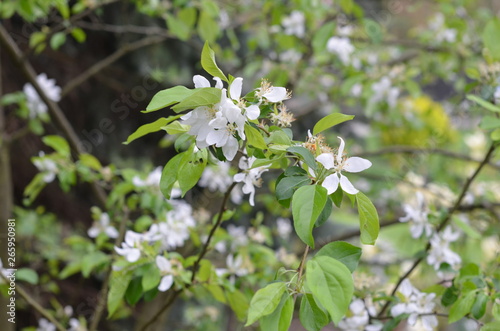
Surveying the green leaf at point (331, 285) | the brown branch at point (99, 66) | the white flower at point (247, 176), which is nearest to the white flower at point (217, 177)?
the brown branch at point (99, 66)

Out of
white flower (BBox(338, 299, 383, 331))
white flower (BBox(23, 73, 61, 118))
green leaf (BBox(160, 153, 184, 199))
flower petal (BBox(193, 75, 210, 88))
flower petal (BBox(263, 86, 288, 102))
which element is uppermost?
flower petal (BBox(193, 75, 210, 88))

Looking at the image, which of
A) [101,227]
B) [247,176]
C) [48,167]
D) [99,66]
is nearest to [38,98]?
[99,66]

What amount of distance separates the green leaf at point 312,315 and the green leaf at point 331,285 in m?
0.07

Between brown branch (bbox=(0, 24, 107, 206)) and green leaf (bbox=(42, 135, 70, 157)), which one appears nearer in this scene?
green leaf (bbox=(42, 135, 70, 157))

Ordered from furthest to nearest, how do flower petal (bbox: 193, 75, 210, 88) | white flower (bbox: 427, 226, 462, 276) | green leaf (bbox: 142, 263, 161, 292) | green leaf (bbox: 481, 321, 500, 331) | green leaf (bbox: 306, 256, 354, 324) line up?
white flower (bbox: 427, 226, 462, 276)
green leaf (bbox: 142, 263, 161, 292)
green leaf (bbox: 481, 321, 500, 331)
flower petal (bbox: 193, 75, 210, 88)
green leaf (bbox: 306, 256, 354, 324)

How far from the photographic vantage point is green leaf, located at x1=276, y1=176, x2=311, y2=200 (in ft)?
1.96

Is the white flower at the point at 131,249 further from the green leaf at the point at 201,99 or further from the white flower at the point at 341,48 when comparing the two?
the white flower at the point at 341,48

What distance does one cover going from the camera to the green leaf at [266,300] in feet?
1.83

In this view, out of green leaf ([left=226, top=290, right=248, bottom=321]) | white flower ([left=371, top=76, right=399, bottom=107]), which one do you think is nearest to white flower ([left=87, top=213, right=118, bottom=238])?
green leaf ([left=226, top=290, right=248, bottom=321])

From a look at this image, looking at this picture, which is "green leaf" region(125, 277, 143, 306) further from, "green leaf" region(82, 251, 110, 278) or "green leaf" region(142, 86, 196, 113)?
"green leaf" region(142, 86, 196, 113)

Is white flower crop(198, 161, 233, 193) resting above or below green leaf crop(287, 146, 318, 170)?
below

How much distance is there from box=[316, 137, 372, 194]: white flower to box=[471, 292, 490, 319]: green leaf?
336 mm

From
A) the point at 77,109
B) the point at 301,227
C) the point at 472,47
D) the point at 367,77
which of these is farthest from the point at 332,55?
the point at 77,109

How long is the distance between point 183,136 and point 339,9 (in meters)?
1.35
